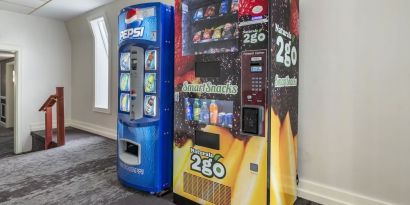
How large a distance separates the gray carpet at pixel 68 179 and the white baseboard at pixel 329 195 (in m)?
0.09

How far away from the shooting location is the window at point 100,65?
16.1ft

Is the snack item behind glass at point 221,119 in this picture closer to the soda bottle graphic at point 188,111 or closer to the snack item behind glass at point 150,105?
the soda bottle graphic at point 188,111

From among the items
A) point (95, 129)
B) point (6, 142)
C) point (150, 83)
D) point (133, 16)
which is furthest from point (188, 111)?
point (6, 142)

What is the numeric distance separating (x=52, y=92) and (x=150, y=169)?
172 inches

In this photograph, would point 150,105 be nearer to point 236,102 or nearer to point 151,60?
point 151,60

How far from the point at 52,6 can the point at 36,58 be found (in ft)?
4.36

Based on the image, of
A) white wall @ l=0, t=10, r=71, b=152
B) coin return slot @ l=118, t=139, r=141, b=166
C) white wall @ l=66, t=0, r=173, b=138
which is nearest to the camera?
coin return slot @ l=118, t=139, r=141, b=166

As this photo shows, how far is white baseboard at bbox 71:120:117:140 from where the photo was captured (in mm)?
4551

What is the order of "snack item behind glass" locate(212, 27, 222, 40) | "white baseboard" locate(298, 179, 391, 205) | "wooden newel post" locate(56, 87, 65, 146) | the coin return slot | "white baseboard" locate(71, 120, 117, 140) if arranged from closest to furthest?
"snack item behind glass" locate(212, 27, 222, 40)
"white baseboard" locate(298, 179, 391, 205)
the coin return slot
"wooden newel post" locate(56, 87, 65, 146)
"white baseboard" locate(71, 120, 117, 140)

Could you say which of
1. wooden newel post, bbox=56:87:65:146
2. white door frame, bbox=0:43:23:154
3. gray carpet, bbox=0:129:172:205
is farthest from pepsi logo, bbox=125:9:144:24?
white door frame, bbox=0:43:23:154

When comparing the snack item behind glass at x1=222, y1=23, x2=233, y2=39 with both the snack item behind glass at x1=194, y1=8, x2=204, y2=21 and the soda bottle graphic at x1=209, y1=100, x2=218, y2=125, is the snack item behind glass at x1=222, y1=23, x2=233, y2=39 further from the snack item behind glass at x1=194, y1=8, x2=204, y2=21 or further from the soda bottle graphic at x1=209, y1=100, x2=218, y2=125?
the soda bottle graphic at x1=209, y1=100, x2=218, y2=125

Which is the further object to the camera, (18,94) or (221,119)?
(18,94)

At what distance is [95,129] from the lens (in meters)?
4.97

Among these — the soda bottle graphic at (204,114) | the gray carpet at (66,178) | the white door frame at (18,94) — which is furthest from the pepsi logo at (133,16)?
Answer: the white door frame at (18,94)
